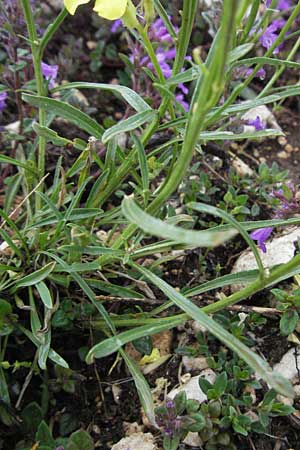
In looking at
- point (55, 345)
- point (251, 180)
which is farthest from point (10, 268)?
point (251, 180)

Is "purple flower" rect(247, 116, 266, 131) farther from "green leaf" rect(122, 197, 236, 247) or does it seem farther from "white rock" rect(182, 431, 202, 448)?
"green leaf" rect(122, 197, 236, 247)

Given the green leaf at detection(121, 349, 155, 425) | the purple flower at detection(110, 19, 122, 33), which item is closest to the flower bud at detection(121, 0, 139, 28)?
the green leaf at detection(121, 349, 155, 425)

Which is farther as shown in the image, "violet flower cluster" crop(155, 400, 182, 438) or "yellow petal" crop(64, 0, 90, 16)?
"violet flower cluster" crop(155, 400, 182, 438)

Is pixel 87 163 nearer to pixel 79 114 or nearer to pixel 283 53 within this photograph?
pixel 79 114

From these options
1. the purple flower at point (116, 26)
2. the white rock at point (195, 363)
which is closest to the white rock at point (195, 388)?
the white rock at point (195, 363)

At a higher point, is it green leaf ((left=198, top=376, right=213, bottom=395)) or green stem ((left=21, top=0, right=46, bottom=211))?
green stem ((left=21, top=0, right=46, bottom=211))

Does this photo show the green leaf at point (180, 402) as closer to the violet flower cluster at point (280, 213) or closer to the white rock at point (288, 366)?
the white rock at point (288, 366)

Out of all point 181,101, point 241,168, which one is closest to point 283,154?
point 241,168
